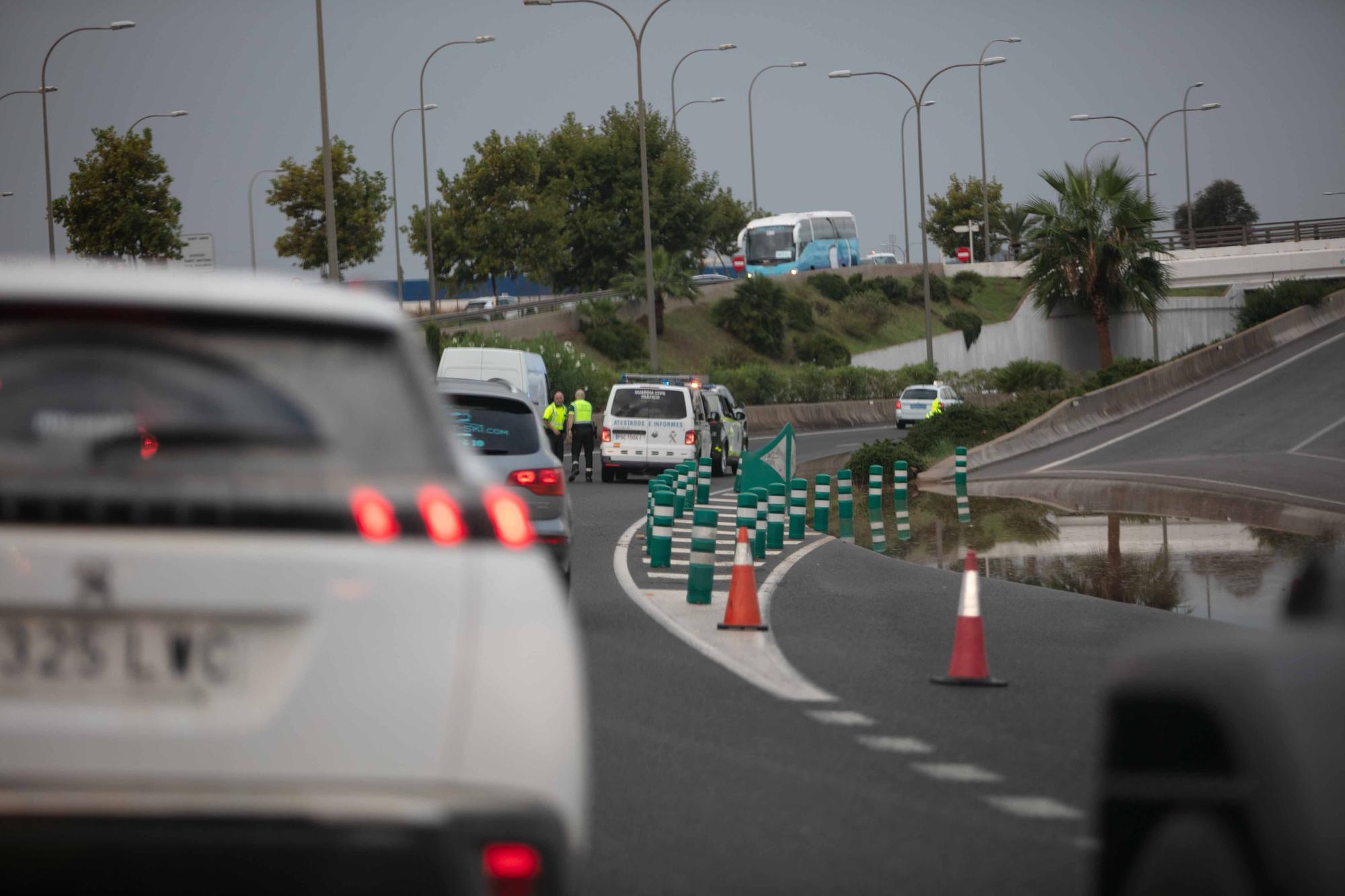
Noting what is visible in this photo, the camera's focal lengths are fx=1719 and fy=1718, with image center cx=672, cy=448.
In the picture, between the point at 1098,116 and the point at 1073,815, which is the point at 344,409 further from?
the point at 1098,116

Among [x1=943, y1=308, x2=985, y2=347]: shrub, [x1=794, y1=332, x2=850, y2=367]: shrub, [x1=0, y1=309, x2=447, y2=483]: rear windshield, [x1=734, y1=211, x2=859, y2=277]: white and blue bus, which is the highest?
[x1=734, y1=211, x2=859, y2=277]: white and blue bus

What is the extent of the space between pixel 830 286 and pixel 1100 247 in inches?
1521

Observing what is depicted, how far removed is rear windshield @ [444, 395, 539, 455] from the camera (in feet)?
41.4

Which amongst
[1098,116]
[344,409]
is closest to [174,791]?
[344,409]

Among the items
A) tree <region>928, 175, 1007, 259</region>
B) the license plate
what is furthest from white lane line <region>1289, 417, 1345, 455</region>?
tree <region>928, 175, 1007, 259</region>

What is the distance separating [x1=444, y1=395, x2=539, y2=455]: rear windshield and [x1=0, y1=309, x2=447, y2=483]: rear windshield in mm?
8871

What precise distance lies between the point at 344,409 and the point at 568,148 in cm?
8444

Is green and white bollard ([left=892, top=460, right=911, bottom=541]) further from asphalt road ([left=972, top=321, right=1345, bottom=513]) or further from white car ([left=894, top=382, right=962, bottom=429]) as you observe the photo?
white car ([left=894, top=382, right=962, bottom=429])

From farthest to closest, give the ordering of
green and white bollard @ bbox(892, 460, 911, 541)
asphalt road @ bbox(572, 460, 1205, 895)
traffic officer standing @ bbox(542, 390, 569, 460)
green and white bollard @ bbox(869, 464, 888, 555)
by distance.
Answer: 1. traffic officer standing @ bbox(542, 390, 569, 460)
2. green and white bollard @ bbox(892, 460, 911, 541)
3. green and white bollard @ bbox(869, 464, 888, 555)
4. asphalt road @ bbox(572, 460, 1205, 895)

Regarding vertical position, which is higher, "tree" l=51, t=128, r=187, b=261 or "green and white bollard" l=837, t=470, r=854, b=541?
"tree" l=51, t=128, r=187, b=261

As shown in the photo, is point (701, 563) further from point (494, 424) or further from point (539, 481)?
point (494, 424)

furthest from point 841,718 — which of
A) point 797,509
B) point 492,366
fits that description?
point 492,366

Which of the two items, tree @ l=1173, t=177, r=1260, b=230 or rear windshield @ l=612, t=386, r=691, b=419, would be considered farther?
tree @ l=1173, t=177, r=1260, b=230

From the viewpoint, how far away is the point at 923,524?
74.9 feet
